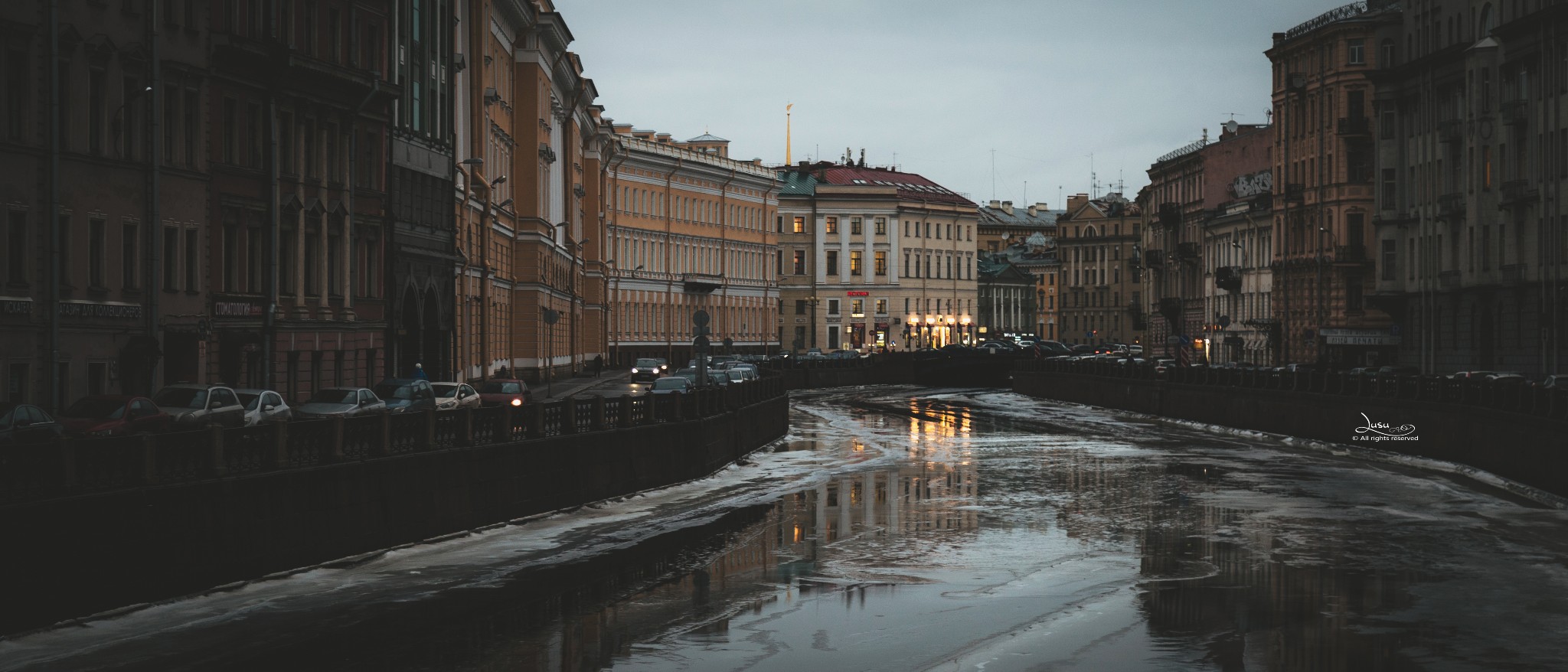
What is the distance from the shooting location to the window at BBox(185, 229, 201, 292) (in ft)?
150

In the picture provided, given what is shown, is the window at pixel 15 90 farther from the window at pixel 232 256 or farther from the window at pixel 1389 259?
the window at pixel 1389 259

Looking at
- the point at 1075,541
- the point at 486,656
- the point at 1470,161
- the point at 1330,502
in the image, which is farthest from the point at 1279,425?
the point at 486,656

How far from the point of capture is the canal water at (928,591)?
19078 millimetres

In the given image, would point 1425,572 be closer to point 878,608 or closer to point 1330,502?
point 878,608

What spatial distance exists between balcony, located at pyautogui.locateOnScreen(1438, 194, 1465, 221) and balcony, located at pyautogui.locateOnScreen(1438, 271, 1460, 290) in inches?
88.4

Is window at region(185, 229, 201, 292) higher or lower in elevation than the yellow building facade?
lower

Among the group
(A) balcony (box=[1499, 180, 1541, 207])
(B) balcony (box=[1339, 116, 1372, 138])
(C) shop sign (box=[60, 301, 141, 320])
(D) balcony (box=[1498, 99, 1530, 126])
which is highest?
(B) balcony (box=[1339, 116, 1372, 138])

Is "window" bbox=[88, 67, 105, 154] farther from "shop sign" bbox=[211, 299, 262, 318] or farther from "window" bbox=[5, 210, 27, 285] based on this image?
"shop sign" bbox=[211, 299, 262, 318]

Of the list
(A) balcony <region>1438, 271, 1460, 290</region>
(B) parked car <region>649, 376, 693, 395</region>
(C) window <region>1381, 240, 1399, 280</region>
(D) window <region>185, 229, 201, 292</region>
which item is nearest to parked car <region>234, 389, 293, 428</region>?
(D) window <region>185, 229, 201, 292</region>

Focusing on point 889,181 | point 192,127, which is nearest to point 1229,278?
point 889,181

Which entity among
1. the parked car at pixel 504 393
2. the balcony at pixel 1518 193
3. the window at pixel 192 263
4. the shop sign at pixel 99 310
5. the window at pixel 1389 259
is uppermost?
the balcony at pixel 1518 193

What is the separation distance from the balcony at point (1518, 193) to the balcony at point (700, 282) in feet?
279

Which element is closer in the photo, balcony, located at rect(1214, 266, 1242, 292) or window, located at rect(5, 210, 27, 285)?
window, located at rect(5, 210, 27, 285)

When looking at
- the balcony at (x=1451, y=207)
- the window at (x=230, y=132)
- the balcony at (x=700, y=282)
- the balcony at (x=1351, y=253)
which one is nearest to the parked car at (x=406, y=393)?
the window at (x=230, y=132)
